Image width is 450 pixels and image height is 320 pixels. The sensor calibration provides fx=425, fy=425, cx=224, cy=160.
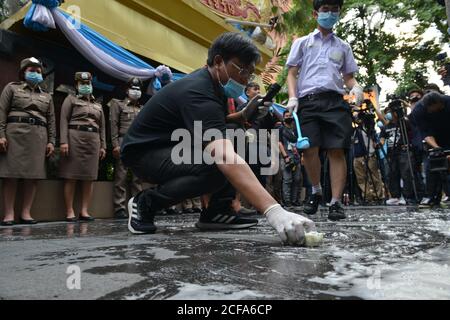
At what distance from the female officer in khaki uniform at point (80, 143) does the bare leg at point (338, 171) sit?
8.34ft

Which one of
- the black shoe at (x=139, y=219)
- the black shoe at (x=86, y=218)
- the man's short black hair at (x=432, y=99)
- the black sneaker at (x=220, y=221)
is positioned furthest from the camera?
the man's short black hair at (x=432, y=99)

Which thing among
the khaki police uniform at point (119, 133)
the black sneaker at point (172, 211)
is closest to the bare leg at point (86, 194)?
the khaki police uniform at point (119, 133)

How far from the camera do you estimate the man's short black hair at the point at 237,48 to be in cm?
227

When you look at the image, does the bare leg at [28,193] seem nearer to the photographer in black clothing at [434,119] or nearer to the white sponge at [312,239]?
the white sponge at [312,239]

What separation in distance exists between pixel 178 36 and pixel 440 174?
440 cm

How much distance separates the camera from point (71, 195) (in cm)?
446

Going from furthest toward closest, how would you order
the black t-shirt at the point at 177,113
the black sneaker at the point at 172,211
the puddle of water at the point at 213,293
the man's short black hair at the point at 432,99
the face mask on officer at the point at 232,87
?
Result: the black sneaker at the point at 172,211 < the man's short black hair at the point at 432,99 < the face mask on officer at the point at 232,87 < the black t-shirt at the point at 177,113 < the puddle of water at the point at 213,293

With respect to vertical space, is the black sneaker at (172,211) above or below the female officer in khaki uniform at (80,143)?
below

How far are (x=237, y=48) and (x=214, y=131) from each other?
541mm

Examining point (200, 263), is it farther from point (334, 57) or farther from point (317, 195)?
point (334, 57)

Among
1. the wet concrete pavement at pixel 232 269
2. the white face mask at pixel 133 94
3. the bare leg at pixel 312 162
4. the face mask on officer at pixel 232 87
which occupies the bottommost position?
the wet concrete pavement at pixel 232 269

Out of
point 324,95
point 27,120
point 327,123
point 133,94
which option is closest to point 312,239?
point 327,123

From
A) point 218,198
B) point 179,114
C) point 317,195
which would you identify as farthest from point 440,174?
point 179,114

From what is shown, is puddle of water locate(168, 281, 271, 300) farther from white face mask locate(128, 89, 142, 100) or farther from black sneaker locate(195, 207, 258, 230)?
white face mask locate(128, 89, 142, 100)
